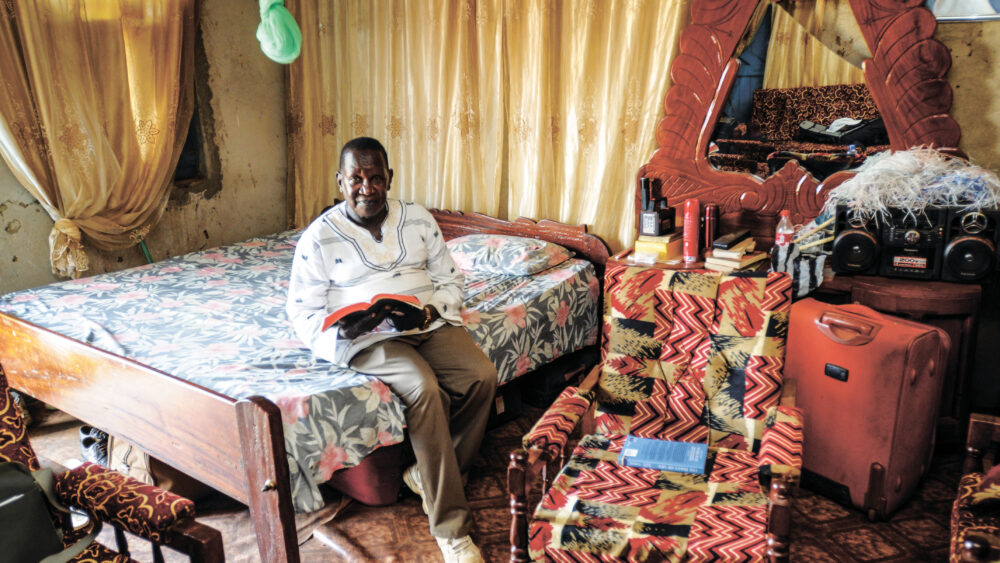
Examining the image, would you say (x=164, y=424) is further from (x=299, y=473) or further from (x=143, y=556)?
(x=143, y=556)

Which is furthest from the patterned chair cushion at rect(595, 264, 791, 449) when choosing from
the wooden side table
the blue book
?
the wooden side table

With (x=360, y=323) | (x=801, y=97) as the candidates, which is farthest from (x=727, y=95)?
(x=360, y=323)

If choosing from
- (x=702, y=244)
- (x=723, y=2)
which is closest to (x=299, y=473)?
(x=702, y=244)

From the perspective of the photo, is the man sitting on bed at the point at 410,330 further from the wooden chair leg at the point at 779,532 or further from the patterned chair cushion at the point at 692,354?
the wooden chair leg at the point at 779,532

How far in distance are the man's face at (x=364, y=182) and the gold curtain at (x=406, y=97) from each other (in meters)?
1.45

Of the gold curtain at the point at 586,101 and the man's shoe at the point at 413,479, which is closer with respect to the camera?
the man's shoe at the point at 413,479

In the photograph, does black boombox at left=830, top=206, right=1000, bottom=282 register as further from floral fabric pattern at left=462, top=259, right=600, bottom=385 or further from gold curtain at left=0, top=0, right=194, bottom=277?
gold curtain at left=0, top=0, right=194, bottom=277

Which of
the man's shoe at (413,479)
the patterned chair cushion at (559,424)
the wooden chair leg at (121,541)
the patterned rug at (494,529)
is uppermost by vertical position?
the patterned chair cushion at (559,424)

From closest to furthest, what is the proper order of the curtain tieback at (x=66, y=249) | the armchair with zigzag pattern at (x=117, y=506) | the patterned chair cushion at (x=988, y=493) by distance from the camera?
the armchair with zigzag pattern at (x=117, y=506) < the patterned chair cushion at (x=988, y=493) < the curtain tieback at (x=66, y=249)

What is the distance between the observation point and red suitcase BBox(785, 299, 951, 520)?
2.13 metres

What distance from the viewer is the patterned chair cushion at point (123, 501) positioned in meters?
1.42

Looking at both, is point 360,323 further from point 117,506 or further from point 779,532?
point 779,532

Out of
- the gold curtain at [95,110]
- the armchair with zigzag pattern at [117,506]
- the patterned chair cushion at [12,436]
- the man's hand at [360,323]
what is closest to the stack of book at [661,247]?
the man's hand at [360,323]

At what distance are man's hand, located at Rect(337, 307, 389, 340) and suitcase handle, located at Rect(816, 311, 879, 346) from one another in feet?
4.79
